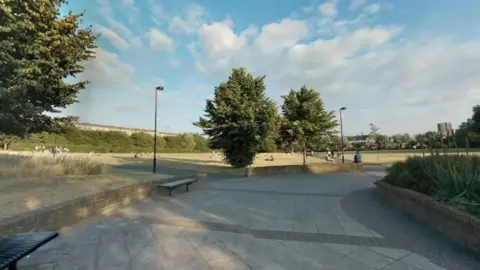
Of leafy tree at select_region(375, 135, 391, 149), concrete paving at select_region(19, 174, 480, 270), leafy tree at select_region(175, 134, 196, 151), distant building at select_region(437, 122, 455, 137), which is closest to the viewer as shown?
concrete paving at select_region(19, 174, 480, 270)

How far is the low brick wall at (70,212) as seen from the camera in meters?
4.34

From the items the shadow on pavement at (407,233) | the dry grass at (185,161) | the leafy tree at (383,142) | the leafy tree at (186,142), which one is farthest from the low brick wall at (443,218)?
the leafy tree at (383,142)

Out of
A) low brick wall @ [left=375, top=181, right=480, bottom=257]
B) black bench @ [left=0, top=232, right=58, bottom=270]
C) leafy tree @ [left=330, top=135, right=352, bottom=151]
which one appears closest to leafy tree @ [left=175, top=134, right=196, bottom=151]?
leafy tree @ [left=330, top=135, right=352, bottom=151]

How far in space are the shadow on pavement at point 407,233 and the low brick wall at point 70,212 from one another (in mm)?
5502

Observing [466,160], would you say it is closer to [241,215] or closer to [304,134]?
[241,215]

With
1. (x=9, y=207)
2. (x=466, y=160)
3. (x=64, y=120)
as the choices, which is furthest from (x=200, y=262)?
(x=64, y=120)

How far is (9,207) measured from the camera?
5.75 metres

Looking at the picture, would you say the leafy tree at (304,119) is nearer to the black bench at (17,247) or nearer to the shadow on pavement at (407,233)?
the shadow on pavement at (407,233)

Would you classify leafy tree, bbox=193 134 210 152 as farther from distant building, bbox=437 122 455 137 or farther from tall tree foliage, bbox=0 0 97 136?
distant building, bbox=437 122 455 137

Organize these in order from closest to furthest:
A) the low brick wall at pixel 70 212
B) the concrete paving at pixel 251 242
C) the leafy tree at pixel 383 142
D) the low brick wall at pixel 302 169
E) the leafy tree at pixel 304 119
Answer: the concrete paving at pixel 251 242, the low brick wall at pixel 70 212, the low brick wall at pixel 302 169, the leafy tree at pixel 304 119, the leafy tree at pixel 383 142

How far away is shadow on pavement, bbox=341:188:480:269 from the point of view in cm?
389

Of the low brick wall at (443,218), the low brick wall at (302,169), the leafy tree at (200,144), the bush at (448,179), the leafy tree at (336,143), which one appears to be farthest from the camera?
the leafy tree at (200,144)

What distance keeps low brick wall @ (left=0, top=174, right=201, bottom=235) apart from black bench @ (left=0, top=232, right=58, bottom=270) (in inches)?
48.1

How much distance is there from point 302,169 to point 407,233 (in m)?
14.9
